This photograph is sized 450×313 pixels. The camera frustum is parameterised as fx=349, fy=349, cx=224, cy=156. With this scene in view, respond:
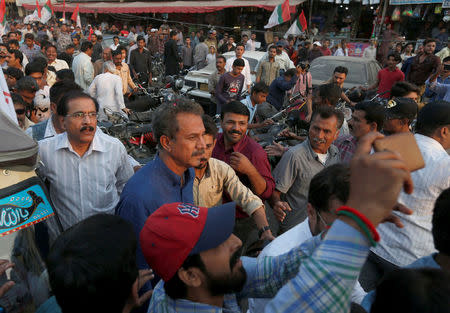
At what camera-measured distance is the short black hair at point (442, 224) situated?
1.44 metres

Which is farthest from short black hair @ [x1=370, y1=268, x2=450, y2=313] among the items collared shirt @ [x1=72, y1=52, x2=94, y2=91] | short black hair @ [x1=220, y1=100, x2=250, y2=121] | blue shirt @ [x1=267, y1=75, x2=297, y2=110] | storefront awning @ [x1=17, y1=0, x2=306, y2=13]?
storefront awning @ [x1=17, y1=0, x2=306, y2=13]

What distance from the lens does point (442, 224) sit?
146 cm

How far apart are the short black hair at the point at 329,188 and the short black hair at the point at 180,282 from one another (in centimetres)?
85

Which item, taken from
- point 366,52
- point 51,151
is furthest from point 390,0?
point 51,151

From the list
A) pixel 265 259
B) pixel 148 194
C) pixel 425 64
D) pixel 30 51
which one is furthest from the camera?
pixel 30 51

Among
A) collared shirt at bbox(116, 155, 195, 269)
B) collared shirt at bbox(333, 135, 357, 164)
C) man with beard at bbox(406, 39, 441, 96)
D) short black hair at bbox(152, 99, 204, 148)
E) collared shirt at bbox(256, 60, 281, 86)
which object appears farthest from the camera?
collared shirt at bbox(256, 60, 281, 86)

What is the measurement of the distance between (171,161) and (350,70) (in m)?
7.90

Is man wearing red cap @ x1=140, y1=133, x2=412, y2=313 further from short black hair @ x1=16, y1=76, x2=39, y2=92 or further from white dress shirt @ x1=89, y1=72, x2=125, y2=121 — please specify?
white dress shirt @ x1=89, y1=72, x2=125, y2=121

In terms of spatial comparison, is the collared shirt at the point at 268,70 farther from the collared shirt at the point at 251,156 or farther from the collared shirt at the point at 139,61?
the collared shirt at the point at 251,156

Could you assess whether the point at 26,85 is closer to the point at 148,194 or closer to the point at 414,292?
the point at 148,194

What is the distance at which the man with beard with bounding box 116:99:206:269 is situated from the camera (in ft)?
6.74

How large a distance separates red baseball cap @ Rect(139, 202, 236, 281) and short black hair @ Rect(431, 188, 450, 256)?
895 mm

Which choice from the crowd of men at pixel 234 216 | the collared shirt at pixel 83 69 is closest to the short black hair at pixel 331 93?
the crowd of men at pixel 234 216

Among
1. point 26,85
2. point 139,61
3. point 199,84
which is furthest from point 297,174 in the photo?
point 139,61
